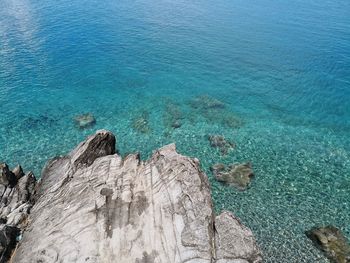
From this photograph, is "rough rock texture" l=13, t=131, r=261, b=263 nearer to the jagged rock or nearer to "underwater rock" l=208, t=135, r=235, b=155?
the jagged rock

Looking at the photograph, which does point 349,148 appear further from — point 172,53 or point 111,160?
point 172,53

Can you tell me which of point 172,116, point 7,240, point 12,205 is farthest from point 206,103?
point 7,240

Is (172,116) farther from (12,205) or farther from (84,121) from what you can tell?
(12,205)

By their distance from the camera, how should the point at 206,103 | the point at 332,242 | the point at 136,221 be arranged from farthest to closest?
the point at 206,103 → the point at 332,242 → the point at 136,221

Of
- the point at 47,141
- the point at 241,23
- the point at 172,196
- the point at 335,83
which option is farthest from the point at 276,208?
the point at 241,23

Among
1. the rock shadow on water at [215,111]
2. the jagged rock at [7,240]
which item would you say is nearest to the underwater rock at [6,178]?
the jagged rock at [7,240]

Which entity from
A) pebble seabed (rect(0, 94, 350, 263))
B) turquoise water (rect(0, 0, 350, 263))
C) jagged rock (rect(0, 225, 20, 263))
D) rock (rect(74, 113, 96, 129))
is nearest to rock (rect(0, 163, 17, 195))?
jagged rock (rect(0, 225, 20, 263))
